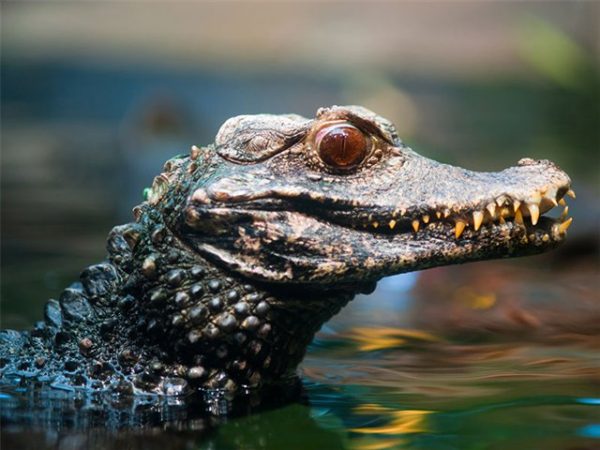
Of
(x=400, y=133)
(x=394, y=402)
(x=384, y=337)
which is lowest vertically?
(x=394, y=402)

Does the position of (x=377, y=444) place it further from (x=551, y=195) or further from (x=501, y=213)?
(x=551, y=195)

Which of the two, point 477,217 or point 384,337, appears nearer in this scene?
point 477,217

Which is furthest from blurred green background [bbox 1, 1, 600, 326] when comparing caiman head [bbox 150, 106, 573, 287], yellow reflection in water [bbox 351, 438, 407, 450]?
yellow reflection in water [bbox 351, 438, 407, 450]

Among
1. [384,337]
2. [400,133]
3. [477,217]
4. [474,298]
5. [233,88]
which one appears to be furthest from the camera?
[233,88]

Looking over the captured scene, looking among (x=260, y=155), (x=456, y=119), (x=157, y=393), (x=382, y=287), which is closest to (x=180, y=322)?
(x=157, y=393)

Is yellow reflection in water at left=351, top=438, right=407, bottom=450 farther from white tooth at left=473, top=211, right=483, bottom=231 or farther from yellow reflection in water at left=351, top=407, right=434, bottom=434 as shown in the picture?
white tooth at left=473, top=211, right=483, bottom=231

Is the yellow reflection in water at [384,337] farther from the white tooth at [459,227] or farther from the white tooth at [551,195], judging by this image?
the white tooth at [551,195]

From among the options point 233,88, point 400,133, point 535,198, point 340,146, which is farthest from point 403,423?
point 233,88
